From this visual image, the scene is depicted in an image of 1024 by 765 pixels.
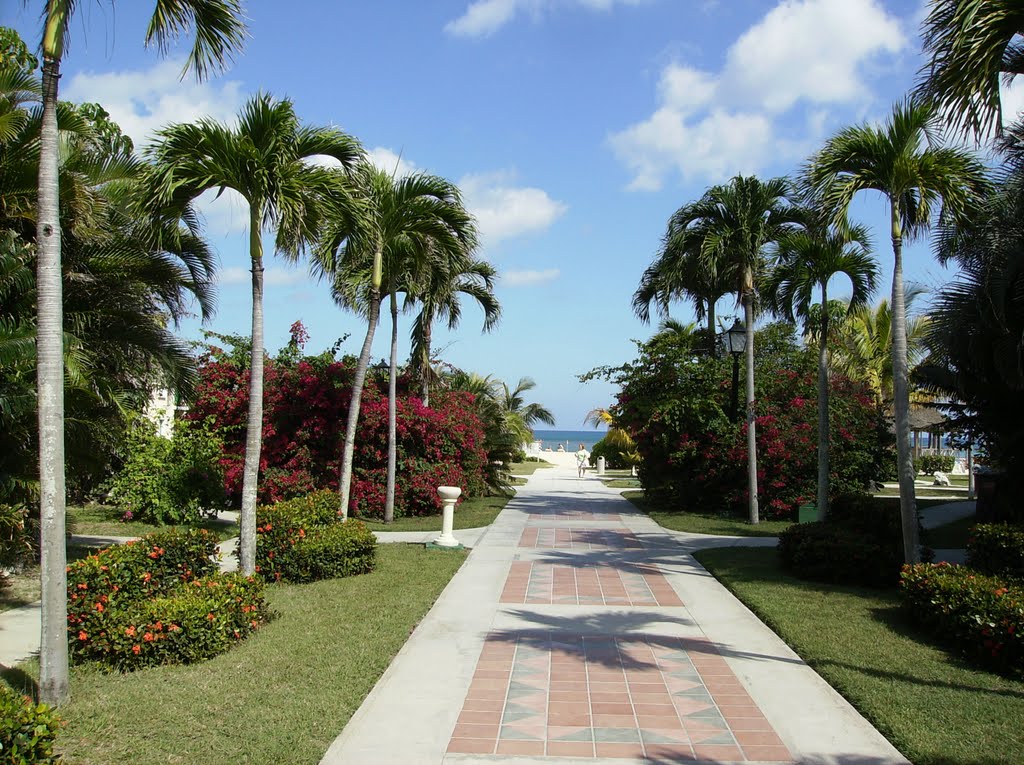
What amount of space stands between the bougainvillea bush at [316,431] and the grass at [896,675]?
9.75 meters

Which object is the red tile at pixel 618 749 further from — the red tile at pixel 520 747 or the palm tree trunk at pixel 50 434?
the palm tree trunk at pixel 50 434

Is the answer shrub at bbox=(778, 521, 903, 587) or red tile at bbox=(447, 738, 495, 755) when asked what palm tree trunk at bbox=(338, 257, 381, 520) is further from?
red tile at bbox=(447, 738, 495, 755)

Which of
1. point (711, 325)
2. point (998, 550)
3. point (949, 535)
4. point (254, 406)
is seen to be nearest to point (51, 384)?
point (254, 406)

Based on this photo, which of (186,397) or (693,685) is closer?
(693,685)

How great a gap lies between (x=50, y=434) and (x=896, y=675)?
21.4ft

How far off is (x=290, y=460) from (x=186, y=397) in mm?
4955

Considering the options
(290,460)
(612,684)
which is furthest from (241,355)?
(612,684)

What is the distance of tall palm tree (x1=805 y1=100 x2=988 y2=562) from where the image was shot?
29.8 ft

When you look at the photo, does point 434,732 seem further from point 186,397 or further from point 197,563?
point 186,397

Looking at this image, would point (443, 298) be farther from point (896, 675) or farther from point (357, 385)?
point (896, 675)

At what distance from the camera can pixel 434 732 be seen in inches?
208

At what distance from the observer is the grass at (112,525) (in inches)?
560

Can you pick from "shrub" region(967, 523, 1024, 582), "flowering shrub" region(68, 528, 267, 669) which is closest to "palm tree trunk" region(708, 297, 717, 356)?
"shrub" region(967, 523, 1024, 582)

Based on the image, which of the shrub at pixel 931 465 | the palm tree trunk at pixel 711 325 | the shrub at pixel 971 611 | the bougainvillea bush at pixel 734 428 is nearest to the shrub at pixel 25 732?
the shrub at pixel 971 611
